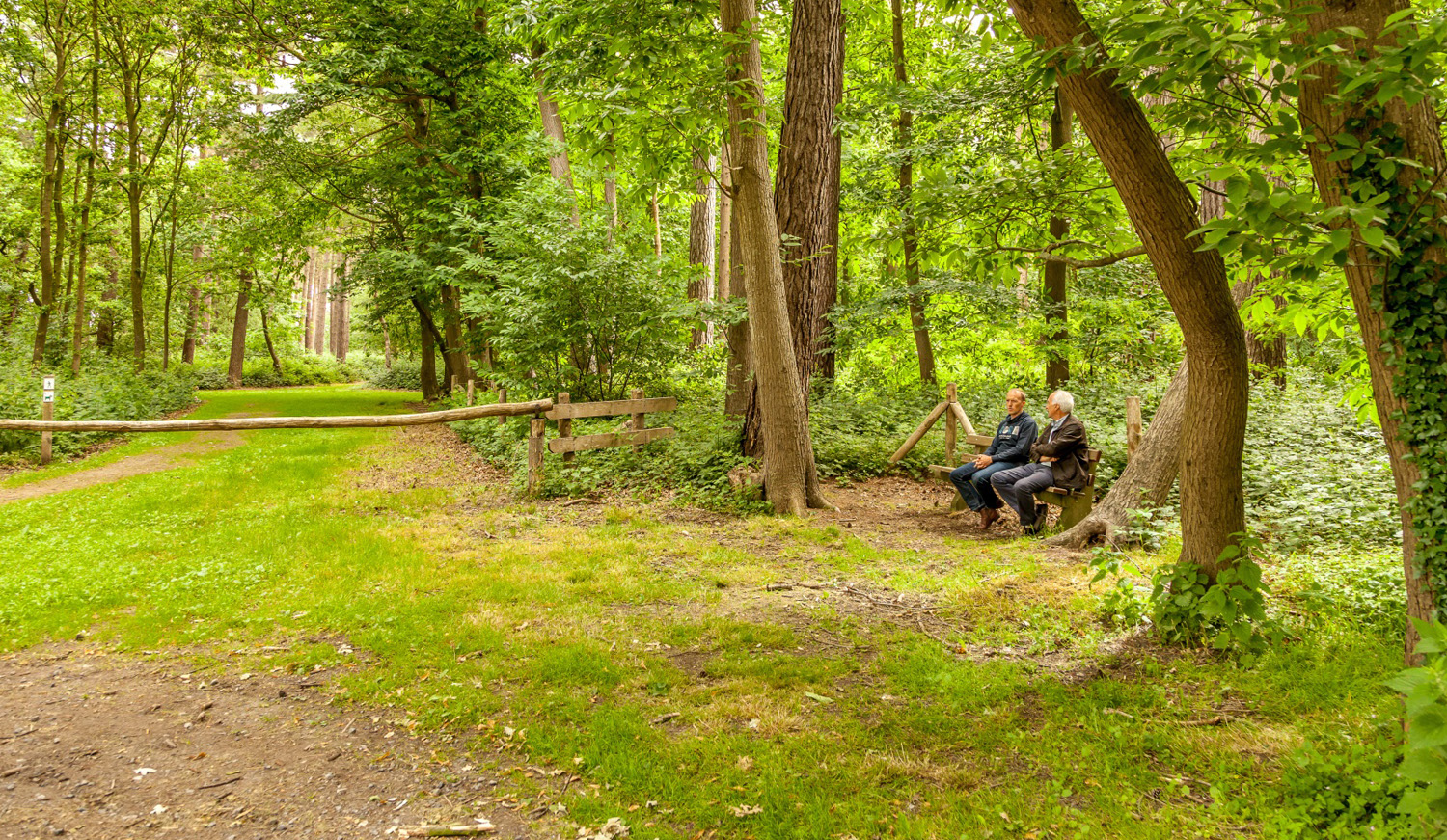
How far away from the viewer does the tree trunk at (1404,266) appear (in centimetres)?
284

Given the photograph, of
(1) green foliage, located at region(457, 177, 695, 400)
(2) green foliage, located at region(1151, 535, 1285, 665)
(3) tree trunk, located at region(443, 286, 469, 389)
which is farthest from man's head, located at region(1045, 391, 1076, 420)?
(3) tree trunk, located at region(443, 286, 469, 389)

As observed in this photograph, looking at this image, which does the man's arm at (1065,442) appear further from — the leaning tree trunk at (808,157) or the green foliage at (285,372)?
the green foliage at (285,372)

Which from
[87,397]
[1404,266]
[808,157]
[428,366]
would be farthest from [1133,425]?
[428,366]

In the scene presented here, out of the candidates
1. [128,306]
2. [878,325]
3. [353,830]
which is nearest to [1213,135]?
[353,830]

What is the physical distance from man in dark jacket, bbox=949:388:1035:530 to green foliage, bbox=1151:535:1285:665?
11.2 feet

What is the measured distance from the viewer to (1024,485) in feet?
24.0

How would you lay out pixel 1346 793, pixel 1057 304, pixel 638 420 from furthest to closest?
pixel 1057 304
pixel 638 420
pixel 1346 793

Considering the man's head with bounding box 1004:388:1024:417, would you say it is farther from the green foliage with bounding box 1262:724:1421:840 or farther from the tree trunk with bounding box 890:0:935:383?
the green foliage with bounding box 1262:724:1421:840

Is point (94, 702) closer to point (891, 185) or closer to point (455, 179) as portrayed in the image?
point (891, 185)

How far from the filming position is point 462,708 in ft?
13.6

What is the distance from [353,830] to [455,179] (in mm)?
18067

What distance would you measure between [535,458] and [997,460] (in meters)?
5.48

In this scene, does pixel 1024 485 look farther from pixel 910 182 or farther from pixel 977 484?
pixel 910 182

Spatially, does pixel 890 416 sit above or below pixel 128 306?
below
